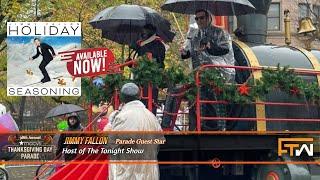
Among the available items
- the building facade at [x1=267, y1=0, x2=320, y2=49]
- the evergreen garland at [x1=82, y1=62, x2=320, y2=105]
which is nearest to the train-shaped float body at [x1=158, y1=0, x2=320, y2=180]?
the evergreen garland at [x1=82, y1=62, x2=320, y2=105]

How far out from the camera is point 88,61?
315 inches

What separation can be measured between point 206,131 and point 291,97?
5.55ft

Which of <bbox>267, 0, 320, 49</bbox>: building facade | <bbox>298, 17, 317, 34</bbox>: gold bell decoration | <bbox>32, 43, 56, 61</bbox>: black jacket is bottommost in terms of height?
<bbox>32, 43, 56, 61</bbox>: black jacket

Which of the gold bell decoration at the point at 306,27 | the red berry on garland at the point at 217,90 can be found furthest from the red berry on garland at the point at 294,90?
the gold bell decoration at the point at 306,27

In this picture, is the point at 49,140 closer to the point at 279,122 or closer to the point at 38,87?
the point at 38,87

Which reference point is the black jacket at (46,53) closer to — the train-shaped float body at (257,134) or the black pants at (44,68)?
the black pants at (44,68)

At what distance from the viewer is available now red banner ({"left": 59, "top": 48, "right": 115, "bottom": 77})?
25.6 feet

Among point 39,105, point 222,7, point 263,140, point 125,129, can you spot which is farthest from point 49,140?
point 39,105

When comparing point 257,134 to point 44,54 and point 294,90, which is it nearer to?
point 294,90

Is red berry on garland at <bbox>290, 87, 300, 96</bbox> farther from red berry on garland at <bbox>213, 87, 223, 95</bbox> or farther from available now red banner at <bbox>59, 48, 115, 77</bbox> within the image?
available now red banner at <bbox>59, 48, 115, 77</bbox>

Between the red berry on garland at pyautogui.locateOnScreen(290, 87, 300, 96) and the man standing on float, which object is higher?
the man standing on float

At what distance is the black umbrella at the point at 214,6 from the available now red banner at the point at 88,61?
137cm

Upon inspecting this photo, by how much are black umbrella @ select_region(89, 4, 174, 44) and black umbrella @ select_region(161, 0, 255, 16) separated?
2.61ft

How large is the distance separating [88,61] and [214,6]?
6.93 feet
